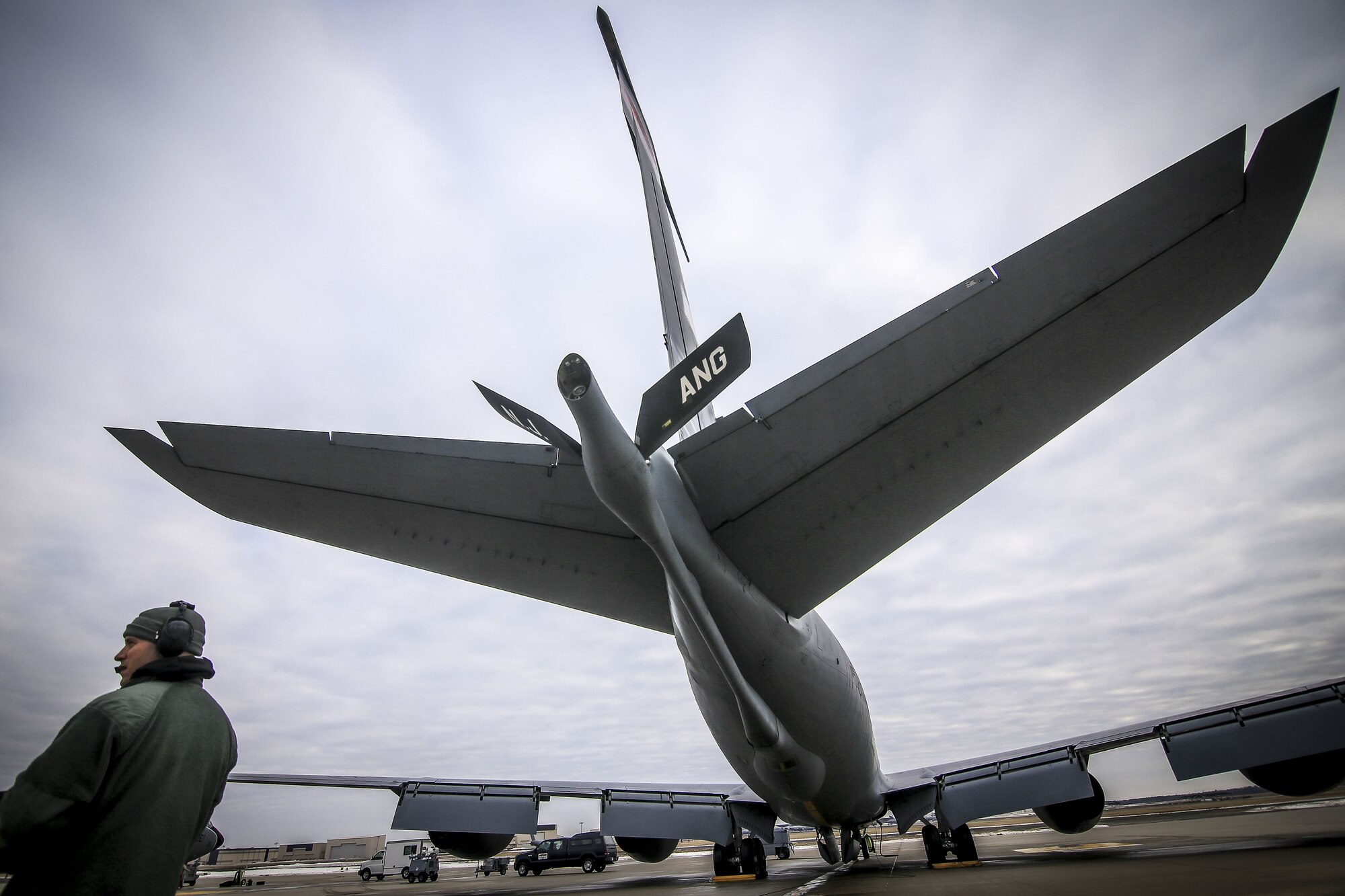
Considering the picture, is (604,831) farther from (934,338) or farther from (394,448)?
(934,338)

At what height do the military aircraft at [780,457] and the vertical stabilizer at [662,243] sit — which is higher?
the vertical stabilizer at [662,243]

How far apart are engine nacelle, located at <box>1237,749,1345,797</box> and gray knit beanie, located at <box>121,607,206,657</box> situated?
417 inches

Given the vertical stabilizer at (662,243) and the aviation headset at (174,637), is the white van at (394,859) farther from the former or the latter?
the aviation headset at (174,637)

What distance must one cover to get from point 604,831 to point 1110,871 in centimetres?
727

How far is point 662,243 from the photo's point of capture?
7.13 meters

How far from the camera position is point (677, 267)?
7277 mm

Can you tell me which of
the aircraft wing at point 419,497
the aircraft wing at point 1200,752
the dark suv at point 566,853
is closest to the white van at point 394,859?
the dark suv at point 566,853

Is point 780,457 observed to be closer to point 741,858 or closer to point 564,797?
point 564,797

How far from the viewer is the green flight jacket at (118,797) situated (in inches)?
67.2

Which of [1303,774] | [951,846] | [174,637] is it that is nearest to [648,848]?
[951,846]

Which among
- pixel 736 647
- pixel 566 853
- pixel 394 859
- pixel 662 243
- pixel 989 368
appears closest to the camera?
pixel 989 368

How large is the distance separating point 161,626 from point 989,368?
454cm

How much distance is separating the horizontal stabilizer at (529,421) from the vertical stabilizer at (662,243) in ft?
11.0

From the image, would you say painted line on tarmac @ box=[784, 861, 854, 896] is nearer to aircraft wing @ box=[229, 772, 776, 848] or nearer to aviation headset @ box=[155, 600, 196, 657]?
aircraft wing @ box=[229, 772, 776, 848]
